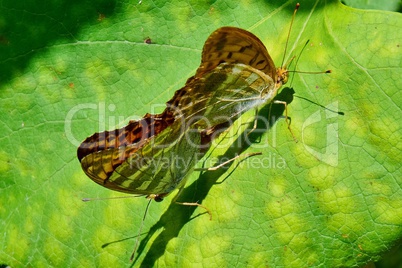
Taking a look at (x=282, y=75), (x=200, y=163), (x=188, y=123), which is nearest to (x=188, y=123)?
(x=188, y=123)

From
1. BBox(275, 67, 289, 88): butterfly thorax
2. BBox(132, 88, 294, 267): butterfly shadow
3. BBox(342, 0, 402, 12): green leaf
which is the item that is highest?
BBox(342, 0, 402, 12): green leaf

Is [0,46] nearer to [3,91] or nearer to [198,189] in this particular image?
[3,91]

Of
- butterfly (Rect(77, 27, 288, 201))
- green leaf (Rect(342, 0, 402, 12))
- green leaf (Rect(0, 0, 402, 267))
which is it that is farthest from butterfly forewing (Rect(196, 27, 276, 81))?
green leaf (Rect(342, 0, 402, 12))

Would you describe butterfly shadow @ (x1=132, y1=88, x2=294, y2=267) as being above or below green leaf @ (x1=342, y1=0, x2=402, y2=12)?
below

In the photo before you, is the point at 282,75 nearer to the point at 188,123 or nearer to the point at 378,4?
the point at 188,123

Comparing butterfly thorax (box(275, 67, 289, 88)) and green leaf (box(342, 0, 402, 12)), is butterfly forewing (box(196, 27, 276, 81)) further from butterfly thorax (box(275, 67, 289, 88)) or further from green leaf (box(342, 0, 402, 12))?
green leaf (box(342, 0, 402, 12))

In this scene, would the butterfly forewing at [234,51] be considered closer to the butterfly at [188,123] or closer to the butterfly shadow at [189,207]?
the butterfly at [188,123]

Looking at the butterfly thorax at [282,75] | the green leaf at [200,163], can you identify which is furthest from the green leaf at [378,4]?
the butterfly thorax at [282,75]
